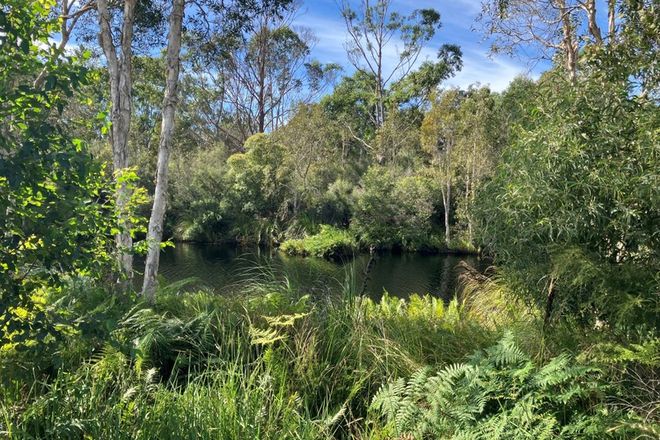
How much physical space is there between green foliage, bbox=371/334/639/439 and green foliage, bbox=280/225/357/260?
63.1 ft

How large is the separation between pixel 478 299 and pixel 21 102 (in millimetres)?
4803

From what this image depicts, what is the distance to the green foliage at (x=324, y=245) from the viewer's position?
22812 millimetres

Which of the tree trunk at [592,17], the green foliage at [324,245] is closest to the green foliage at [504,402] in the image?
the tree trunk at [592,17]

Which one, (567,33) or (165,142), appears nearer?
(165,142)

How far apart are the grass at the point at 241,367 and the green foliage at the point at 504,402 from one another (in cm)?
3

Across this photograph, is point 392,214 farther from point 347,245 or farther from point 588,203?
point 588,203

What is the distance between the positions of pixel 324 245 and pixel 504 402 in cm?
2045

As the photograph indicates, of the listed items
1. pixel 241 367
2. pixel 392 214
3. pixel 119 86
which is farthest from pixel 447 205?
pixel 241 367

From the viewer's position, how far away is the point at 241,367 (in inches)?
116

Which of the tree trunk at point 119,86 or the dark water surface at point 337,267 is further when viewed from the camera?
the dark water surface at point 337,267

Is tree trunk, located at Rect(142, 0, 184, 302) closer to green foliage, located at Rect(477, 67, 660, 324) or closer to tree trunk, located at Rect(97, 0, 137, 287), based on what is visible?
tree trunk, located at Rect(97, 0, 137, 287)

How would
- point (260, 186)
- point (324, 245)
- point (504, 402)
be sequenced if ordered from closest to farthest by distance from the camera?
point (504, 402) → point (324, 245) → point (260, 186)

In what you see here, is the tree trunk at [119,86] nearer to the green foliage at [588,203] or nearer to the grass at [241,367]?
the grass at [241,367]

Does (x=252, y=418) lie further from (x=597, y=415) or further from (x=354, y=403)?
(x=597, y=415)
